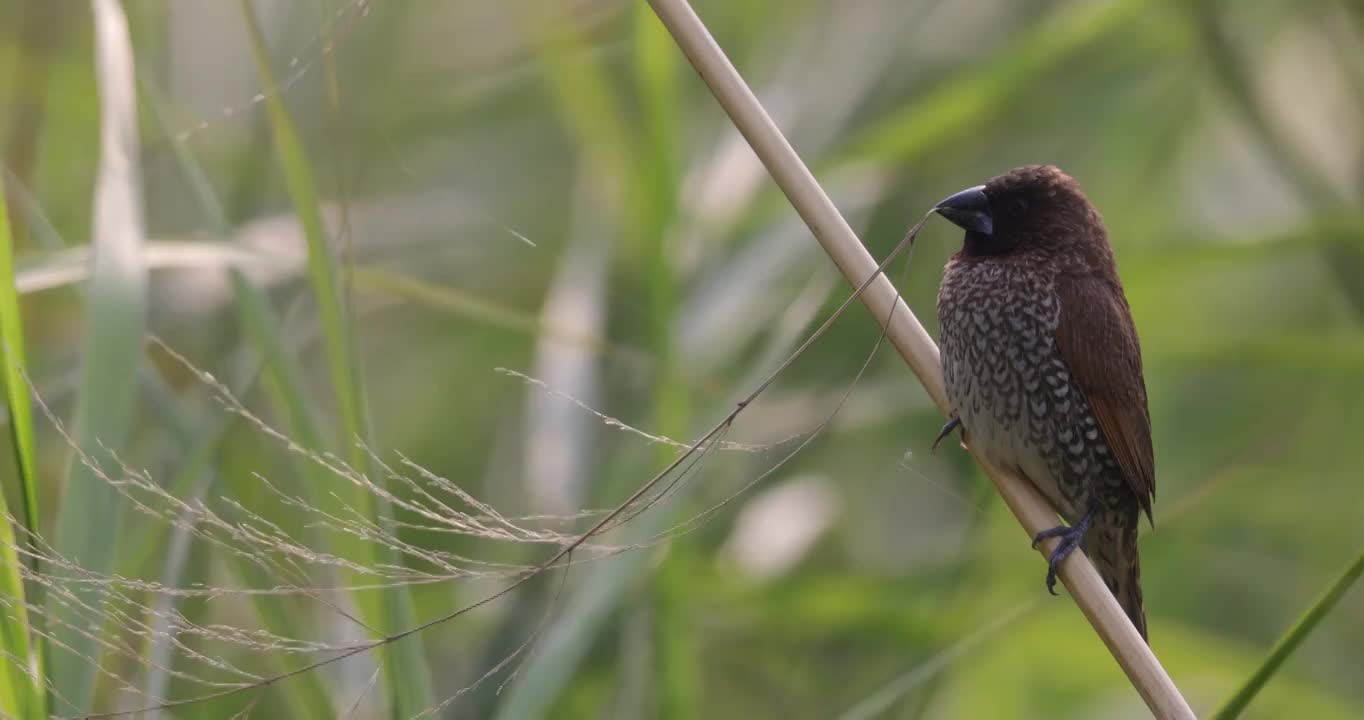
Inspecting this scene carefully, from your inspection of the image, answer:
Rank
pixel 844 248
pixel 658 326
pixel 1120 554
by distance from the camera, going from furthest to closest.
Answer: pixel 658 326, pixel 1120 554, pixel 844 248

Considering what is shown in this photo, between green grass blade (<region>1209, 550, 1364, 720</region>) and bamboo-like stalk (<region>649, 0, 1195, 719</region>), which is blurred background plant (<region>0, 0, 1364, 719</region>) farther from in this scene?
green grass blade (<region>1209, 550, 1364, 720</region>)

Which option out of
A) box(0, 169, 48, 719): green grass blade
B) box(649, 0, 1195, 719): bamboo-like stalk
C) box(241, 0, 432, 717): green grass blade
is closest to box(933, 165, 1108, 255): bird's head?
box(649, 0, 1195, 719): bamboo-like stalk

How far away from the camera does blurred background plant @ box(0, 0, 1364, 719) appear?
1.97 metres

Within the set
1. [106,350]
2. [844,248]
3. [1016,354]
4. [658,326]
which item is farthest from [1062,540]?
[106,350]

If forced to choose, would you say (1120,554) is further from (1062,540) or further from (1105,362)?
(1062,540)

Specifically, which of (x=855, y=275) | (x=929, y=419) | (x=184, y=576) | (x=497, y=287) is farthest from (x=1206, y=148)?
(x=184, y=576)

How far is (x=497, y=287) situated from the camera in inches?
147

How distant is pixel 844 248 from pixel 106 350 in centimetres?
92

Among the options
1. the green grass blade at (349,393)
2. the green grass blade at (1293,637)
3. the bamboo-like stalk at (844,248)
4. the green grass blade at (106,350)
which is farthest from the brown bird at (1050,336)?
the green grass blade at (106,350)

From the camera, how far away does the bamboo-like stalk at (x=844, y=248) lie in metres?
1.48

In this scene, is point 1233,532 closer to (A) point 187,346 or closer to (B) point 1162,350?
(B) point 1162,350

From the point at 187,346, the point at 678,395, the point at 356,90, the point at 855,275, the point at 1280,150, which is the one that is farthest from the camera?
the point at 356,90

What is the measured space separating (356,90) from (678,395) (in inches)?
57.5

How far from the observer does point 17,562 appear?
132 cm
